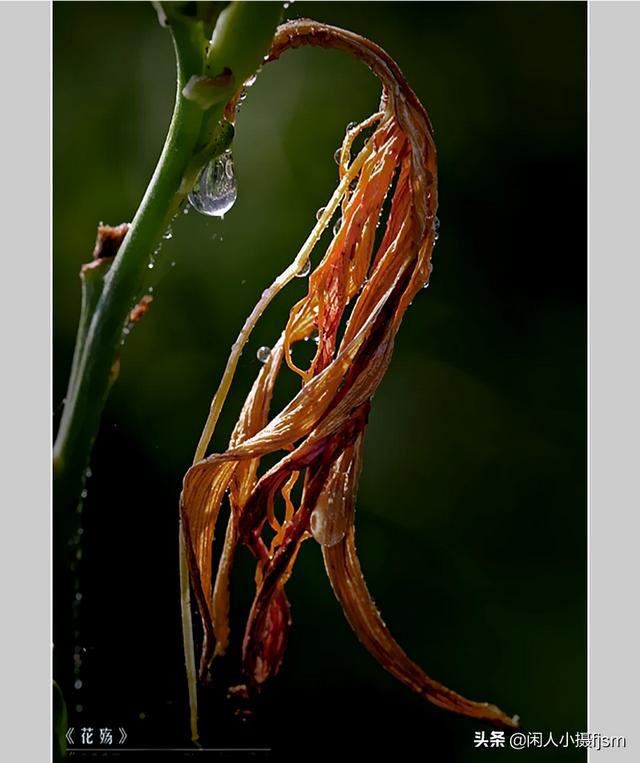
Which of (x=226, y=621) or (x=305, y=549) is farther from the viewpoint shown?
(x=305, y=549)

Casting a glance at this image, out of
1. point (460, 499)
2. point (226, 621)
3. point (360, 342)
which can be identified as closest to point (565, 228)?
point (460, 499)

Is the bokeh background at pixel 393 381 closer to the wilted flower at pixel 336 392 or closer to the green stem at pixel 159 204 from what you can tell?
the wilted flower at pixel 336 392

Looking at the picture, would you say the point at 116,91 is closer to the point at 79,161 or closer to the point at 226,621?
the point at 79,161

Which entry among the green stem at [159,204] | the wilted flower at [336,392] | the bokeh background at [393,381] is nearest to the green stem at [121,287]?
the green stem at [159,204]

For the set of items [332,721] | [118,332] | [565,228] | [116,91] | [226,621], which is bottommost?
[332,721]

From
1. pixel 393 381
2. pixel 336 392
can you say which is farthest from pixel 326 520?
pixel 393 381

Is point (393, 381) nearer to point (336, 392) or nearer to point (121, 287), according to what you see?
point (336, 392)

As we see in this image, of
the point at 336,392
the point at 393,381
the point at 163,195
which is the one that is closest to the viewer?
the point at 163,195
